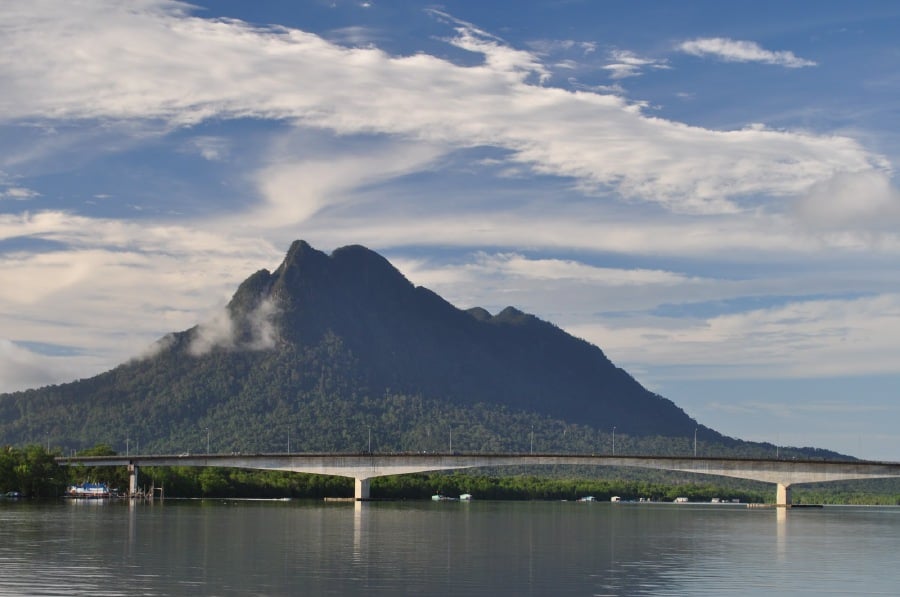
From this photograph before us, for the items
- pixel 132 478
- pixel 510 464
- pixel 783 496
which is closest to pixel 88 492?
pixel 132 478

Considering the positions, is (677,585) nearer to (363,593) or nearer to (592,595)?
(592,595)

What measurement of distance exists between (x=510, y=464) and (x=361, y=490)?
24.9 metres

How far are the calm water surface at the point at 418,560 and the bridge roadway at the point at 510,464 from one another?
81.2m

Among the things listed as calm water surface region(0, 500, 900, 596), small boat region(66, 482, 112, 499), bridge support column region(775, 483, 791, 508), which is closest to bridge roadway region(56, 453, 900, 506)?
bridge support column region(775, 483, 791, 508)

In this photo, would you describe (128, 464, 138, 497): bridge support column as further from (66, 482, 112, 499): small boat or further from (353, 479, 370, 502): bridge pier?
(353, 479, 370, 502): bridge pier

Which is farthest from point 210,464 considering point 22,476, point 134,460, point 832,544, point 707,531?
point 832,544

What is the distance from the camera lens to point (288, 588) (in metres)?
46.1

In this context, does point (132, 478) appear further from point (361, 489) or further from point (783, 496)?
point (783, 496)

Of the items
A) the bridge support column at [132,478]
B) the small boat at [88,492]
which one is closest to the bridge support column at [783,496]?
the bridge support column at [132,478]

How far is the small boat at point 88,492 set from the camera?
182875 millimetres

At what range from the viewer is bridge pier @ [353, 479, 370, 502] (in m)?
189

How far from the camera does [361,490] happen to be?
190 meters

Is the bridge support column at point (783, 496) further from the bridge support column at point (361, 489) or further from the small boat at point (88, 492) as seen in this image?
the small boat at point (88, 492)

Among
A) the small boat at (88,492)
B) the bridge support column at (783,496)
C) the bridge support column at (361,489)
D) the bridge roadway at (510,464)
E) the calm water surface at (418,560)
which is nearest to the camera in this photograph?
the calm water surface at (418,560)
